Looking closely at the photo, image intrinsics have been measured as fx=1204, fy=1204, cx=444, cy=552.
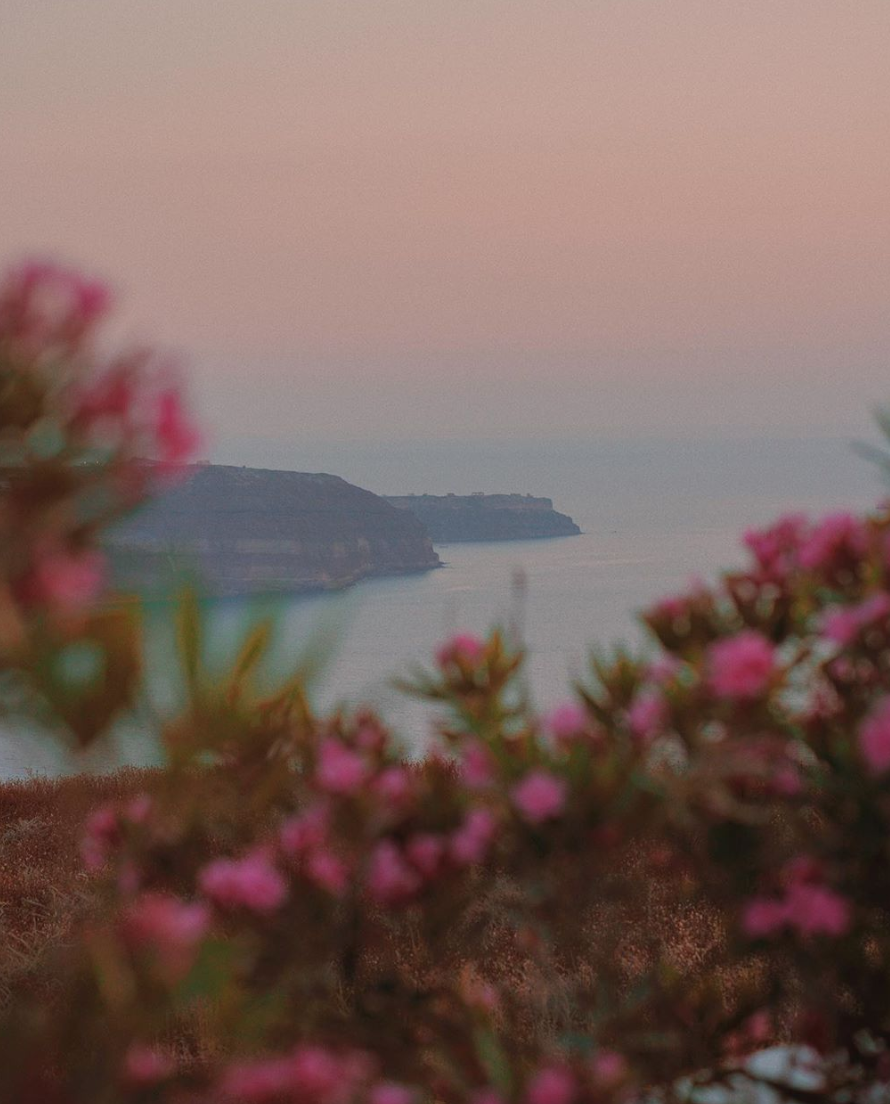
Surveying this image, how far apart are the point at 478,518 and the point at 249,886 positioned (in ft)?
87.9

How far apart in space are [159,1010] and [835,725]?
3.71ft

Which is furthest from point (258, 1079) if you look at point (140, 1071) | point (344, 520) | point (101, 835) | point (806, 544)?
point (344, 520)

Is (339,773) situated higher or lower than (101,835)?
higher

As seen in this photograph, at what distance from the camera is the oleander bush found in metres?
1.34

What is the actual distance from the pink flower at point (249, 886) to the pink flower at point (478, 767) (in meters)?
0.34

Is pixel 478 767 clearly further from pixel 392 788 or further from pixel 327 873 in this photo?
pixel 327 873

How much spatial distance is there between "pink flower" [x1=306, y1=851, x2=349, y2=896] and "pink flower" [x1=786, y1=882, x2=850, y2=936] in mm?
698

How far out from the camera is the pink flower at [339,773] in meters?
1.85

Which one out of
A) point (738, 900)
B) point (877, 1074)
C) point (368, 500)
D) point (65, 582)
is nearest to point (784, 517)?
point (738, 900)

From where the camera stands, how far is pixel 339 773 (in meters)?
1.85

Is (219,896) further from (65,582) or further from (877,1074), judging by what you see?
(877,1074)

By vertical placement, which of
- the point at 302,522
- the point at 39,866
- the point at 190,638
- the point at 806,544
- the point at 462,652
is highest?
the point at 806,544

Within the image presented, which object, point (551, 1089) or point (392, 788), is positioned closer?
point (551, 1089)

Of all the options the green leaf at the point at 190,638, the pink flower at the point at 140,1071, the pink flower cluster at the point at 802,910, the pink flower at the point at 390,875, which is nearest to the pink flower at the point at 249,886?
the pink flower at the point at 390,875
